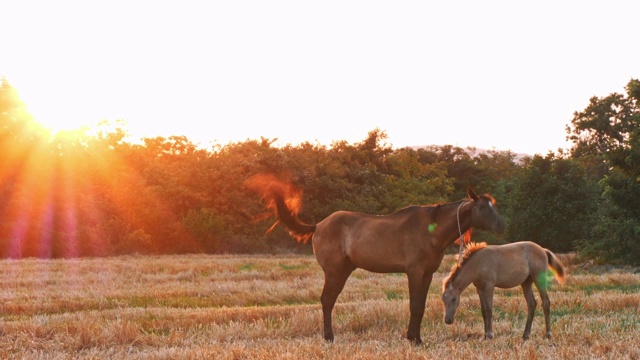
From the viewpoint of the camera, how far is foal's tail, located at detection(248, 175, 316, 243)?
37.6 feet

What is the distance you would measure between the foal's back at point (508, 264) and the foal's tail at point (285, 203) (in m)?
2.96

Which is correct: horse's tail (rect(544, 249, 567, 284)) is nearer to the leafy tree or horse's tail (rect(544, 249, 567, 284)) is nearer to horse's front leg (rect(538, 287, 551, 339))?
horse's front leg (rect(538, 287, 551, 339))

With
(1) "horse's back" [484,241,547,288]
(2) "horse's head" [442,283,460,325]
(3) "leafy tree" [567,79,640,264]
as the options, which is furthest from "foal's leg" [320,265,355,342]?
(3) "leafy tree" [567,79,640,264]

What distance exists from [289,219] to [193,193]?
123 ft

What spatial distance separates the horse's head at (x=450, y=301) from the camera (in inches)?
422

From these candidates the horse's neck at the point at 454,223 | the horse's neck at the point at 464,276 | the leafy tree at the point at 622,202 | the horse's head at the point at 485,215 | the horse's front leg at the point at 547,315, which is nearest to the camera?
the horse's head at the point at 485,215

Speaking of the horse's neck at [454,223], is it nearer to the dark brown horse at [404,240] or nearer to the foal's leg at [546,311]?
the dark brown horse at [404,240]

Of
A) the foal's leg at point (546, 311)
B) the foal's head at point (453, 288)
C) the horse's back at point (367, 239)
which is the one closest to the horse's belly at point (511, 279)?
the foal's leg at point (546, 311)

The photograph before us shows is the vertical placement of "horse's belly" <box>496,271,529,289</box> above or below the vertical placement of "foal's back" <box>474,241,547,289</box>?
below

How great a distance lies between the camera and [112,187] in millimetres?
46812

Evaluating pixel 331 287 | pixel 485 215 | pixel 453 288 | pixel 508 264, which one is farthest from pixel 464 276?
pixel 331 287

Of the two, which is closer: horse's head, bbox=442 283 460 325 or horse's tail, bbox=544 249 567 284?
horse's head, bbox=442 283 460 325

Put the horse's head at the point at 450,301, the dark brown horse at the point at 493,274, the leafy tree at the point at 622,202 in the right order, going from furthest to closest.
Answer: the leafy tree at the point at 622,202, the dark brown horse at the point at 493,274, the horse's head at the point at 450,301

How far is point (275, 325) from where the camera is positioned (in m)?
11.4
